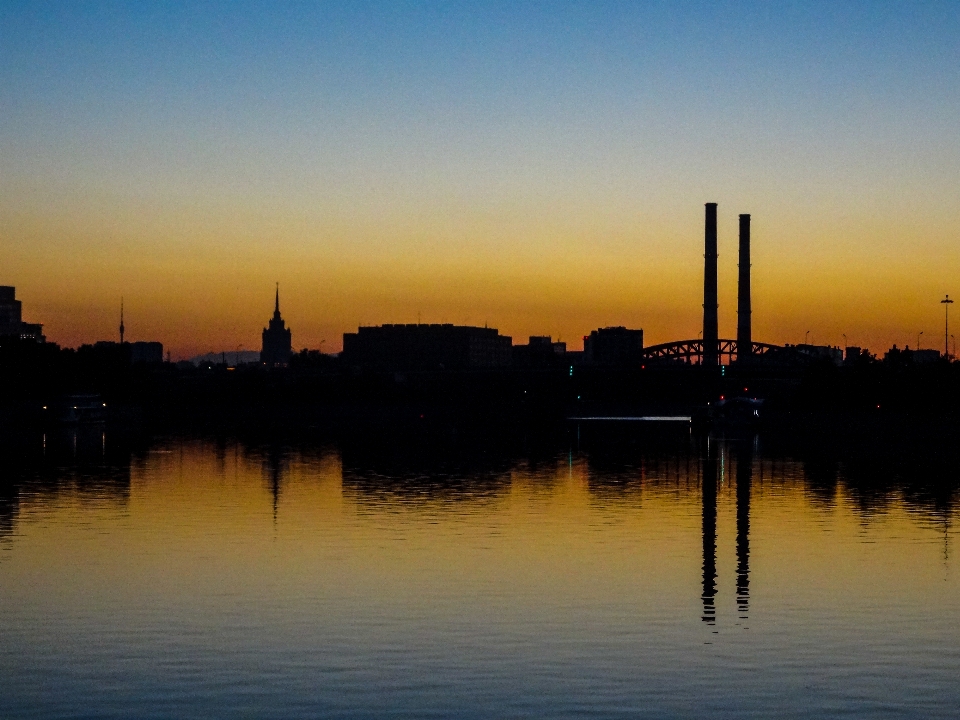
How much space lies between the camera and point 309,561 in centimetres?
3684

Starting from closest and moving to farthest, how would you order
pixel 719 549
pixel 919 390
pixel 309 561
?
pixel 309 561, pixel 719 549, pixel 919 390

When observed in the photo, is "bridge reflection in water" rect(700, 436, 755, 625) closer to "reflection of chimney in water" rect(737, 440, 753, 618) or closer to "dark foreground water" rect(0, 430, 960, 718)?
"reflection of chimney in water" rect(737, 440, 753, 618)

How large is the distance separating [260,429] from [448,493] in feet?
330

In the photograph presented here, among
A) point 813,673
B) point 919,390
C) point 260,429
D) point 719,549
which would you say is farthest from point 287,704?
point 919,390

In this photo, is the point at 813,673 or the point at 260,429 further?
the point at 260,429

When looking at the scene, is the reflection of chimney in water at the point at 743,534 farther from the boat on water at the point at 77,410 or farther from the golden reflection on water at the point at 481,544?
the boat on water at the point at 77,410

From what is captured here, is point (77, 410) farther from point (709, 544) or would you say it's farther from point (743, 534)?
point (709, 544)

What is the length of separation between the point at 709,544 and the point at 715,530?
406 centimetres

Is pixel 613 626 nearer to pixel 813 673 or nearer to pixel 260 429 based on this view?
pixel 813 673

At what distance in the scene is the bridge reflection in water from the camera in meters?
31.0

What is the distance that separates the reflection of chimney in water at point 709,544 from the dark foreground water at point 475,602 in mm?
135

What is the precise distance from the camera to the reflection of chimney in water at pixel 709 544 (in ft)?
99.1

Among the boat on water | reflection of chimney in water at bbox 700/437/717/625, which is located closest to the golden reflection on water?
reflection of chimney in water at bbox 700/437/717/625

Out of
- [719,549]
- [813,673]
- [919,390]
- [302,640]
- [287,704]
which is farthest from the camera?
[919,390]
